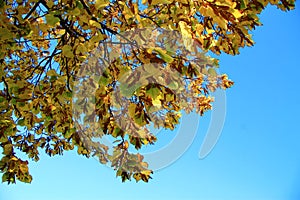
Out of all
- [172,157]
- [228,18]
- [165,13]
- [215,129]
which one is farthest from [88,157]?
[228,18]

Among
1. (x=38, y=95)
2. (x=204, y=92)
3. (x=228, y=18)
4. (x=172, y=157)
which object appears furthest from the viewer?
(x=204, y=92)

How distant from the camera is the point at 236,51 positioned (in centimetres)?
280

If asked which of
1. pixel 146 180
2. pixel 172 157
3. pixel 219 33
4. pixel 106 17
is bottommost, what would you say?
pixel 146 180

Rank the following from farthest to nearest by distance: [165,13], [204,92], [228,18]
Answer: [204,92]
[165,13]
[228,18]

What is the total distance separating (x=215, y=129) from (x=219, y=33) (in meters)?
1.33

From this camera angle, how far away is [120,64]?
2660mm

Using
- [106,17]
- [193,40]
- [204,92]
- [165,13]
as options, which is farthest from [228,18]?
[204,92]

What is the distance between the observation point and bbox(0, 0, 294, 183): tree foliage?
7.15ft

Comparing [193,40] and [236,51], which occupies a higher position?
[236,51]

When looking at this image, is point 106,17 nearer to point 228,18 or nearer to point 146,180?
point 228,18

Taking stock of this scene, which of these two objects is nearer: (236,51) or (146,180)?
(236,51)

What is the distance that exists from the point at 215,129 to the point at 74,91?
1.76 m

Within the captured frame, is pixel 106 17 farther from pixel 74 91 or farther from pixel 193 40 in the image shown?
pixel 193 40

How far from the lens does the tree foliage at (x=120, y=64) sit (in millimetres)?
2180
